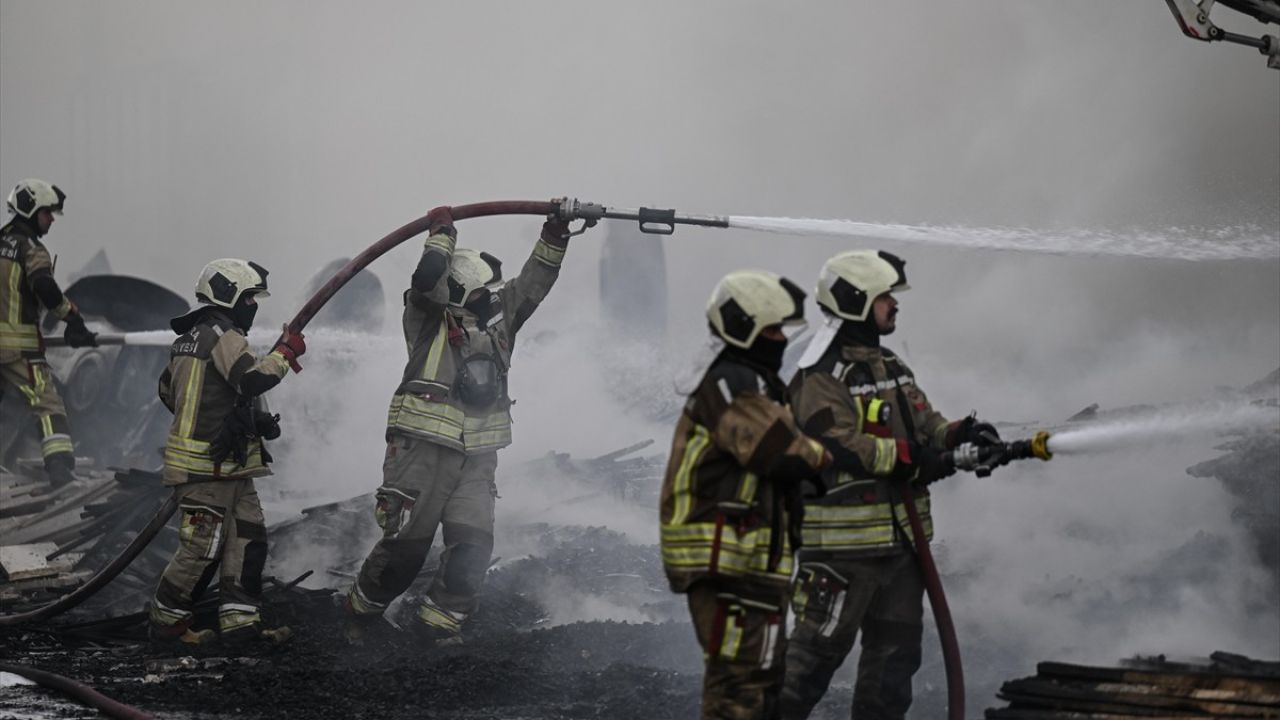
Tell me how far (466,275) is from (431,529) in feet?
4.50

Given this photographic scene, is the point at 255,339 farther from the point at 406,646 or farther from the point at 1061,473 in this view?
the point at 1061,473

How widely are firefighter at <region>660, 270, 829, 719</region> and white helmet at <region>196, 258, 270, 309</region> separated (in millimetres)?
3822

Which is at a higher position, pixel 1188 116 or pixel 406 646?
pixel 1188 116

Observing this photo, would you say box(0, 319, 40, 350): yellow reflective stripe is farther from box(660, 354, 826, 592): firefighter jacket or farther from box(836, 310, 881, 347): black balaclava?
box(660, 354, 826, 592): firefighter jacket

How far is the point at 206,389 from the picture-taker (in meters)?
7.69

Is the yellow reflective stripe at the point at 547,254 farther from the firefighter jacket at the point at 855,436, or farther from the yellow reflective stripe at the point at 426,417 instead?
the firefighter jacket at the point at 855,436

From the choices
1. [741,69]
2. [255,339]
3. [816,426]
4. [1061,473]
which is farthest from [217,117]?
[816,426]

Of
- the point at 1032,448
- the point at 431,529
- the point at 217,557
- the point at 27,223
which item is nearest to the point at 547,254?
the point at 431,529

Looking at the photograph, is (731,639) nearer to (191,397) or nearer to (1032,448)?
(1032,448)

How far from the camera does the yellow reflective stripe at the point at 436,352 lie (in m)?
7.89

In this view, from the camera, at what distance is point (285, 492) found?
11539 mm

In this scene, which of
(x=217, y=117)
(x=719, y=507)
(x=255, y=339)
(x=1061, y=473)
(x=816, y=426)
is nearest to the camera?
(x=719, y=507)

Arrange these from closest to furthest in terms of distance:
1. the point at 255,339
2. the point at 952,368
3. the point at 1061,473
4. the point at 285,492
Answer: the point at 1061,473
the point at 285,492
the point at 952,368
the point at 255,339

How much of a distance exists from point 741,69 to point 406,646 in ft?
27.7
